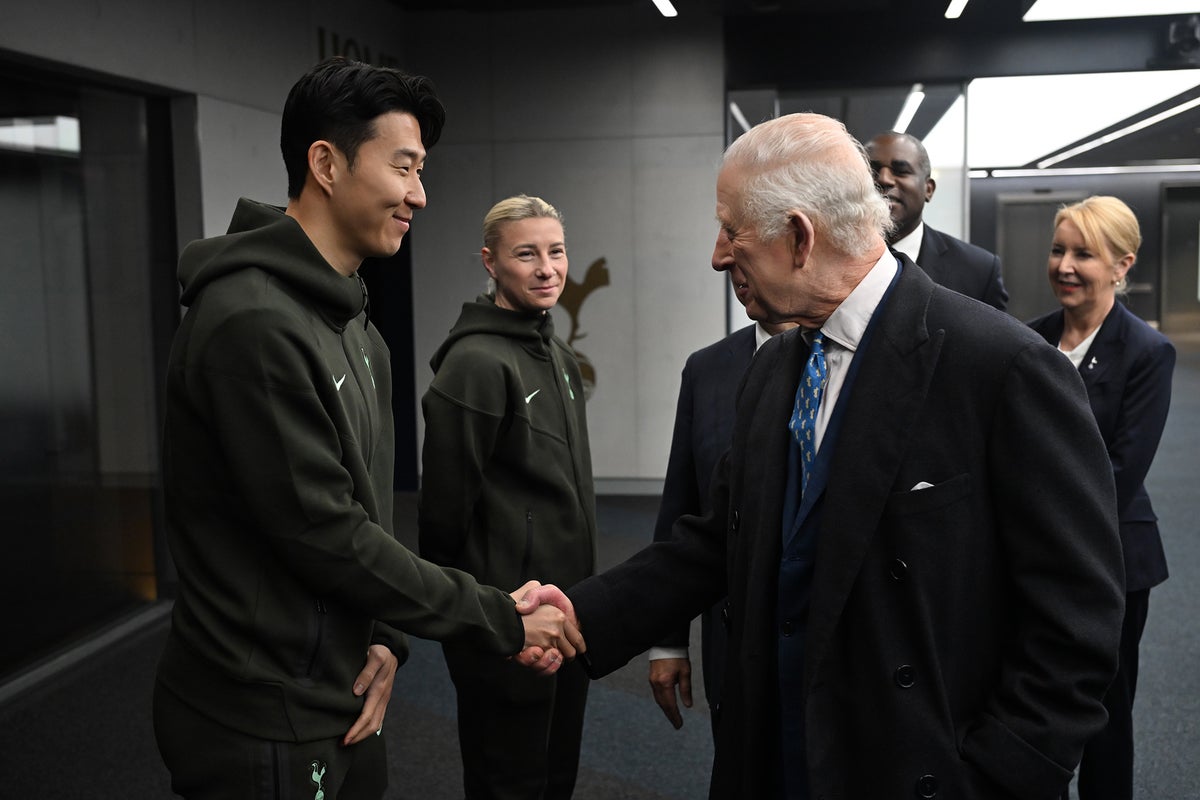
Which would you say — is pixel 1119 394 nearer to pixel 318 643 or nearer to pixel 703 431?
pixel 703 431

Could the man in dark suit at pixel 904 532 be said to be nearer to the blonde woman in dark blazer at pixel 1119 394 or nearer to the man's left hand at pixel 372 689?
the man's left hand at pixel 372 689

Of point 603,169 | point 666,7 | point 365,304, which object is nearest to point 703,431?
point 365,304

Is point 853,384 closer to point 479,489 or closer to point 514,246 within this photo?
point 479,489

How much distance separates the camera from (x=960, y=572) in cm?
148

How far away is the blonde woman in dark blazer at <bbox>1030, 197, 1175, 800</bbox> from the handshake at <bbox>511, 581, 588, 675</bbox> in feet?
5.19

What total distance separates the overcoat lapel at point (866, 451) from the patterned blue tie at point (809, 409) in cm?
11

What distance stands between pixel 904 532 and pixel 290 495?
0.87 metres

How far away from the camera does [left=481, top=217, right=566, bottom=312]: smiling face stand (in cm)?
299

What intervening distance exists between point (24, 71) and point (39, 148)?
0.31 meters

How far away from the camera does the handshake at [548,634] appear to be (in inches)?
82.0

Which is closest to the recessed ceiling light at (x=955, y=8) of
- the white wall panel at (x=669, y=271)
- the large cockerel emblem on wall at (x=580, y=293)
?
the white wall panel at (x=669, y=271)

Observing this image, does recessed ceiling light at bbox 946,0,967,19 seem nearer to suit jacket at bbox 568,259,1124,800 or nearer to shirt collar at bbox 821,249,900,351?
shirt collar at bbox 821,249,900,351

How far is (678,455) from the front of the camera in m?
2.56

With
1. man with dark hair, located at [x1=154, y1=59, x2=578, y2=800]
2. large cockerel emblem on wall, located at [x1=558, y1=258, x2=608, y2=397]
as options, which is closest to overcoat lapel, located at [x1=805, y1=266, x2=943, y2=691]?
man with dark hair, located at [x1=154, y1=59, x2=578, y2=800]
